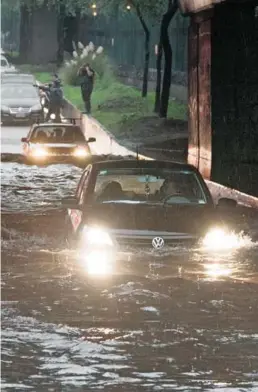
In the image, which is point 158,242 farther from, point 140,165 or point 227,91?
point 227,91

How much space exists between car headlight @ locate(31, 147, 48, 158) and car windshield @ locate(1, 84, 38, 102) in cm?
2462

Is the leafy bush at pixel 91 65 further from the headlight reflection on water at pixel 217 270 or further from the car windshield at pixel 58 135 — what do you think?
the headlight reflection on water at pixel 217 270

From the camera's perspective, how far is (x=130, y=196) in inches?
666

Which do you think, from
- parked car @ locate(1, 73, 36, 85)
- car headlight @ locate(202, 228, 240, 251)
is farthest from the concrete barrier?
car headlight @ locate(202, 228, 240, 251)

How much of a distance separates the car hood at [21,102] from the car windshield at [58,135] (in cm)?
2241

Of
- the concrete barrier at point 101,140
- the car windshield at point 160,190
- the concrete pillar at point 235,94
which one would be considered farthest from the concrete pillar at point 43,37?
the car windshield at point 160,190

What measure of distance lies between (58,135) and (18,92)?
25.6m

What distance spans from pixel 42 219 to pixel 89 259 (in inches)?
214

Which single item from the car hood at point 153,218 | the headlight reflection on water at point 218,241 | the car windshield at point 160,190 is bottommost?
the headlight reflection on water at point 218,241

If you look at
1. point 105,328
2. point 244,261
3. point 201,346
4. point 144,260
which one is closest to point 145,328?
point 105,328

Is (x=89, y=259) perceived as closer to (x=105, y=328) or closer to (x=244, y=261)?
(x=244, y=261)

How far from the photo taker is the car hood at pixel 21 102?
59.5m

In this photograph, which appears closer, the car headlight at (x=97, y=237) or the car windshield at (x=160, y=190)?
the car headlight at (x=97, y=237)

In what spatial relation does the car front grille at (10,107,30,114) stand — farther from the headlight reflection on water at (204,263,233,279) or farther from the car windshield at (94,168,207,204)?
the headlight reflection on water at (204,263,233,279)
